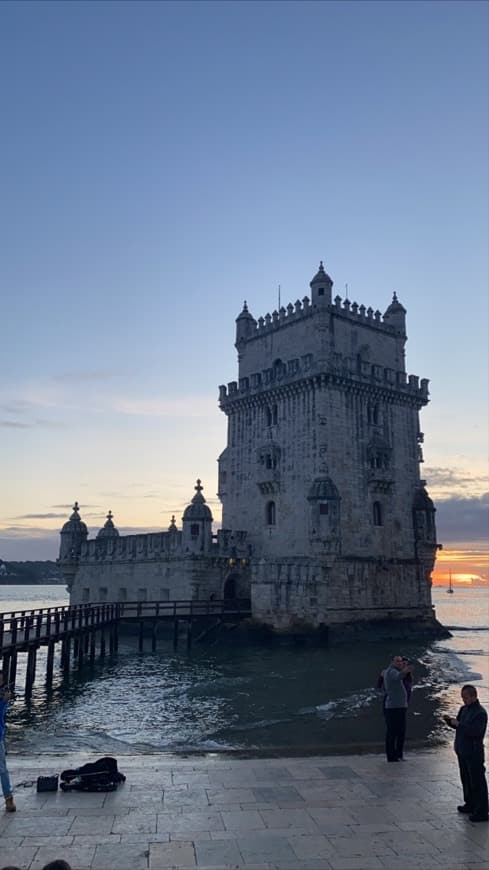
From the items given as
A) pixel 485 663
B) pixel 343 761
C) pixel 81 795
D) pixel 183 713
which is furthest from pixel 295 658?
pixel 81 795

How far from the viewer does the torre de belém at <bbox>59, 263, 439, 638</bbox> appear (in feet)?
143

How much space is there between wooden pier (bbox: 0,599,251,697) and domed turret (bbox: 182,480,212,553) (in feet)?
12.2

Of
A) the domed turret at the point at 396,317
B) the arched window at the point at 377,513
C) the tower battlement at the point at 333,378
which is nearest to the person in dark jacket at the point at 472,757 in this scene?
the tower battlement at the point at 333,378

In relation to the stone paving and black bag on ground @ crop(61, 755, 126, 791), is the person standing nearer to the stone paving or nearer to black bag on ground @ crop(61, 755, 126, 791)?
the stone paving

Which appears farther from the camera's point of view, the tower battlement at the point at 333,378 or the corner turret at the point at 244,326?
the corner turret at the point at 244,326

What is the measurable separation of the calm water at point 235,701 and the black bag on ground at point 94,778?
5740 millimetres

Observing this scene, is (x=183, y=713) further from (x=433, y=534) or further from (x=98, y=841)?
(x=433, y=534)

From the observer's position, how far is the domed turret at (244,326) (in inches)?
2159

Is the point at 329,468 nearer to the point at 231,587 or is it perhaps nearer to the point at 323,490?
the point at 323,490

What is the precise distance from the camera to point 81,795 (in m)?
10.7

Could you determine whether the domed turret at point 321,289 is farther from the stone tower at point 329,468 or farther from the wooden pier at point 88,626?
the wooden pier at point 88,626

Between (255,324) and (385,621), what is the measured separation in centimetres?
2453

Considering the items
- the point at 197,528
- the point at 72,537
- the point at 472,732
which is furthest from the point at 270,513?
the point at 472,732

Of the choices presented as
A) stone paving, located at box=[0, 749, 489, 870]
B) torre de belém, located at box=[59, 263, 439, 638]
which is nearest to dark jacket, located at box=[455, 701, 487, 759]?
stone paving, located at box=[0, 749, 489, 870]
